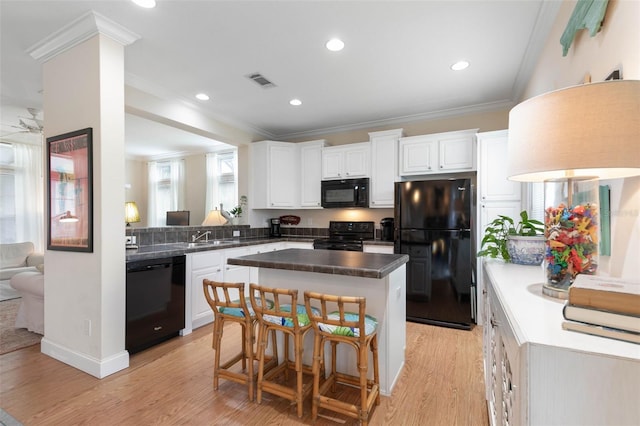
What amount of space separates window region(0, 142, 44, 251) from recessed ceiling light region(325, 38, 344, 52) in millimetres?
6577

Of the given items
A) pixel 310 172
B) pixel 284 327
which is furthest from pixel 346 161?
pixel 284 327

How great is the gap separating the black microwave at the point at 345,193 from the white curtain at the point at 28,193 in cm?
571

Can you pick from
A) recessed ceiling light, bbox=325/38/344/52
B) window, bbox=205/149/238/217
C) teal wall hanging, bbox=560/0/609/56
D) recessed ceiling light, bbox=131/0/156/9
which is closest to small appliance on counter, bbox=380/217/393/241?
recessed ceiling light, bbox=325/38/344/52

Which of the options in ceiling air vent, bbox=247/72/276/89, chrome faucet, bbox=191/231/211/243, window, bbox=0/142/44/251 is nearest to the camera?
ceiling air vent, bbox=247/72/276/89

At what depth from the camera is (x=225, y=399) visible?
2.05 m

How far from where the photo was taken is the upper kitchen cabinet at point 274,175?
4.80m

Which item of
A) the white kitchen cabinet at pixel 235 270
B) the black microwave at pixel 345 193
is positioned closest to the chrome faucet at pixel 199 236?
the white kitchen cabinet at pixel 235 270

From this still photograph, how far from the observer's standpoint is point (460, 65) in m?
2.86

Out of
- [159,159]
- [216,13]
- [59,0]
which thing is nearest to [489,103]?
[216,13]

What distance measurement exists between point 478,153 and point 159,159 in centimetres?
721

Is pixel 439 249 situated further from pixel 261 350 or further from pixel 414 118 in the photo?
pixel 261 350

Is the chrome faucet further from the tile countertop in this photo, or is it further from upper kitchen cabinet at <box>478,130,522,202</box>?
upper kitchen cabinet at <box>478,130,522,202</box>

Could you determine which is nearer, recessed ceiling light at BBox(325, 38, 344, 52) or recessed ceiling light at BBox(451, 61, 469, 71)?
recessed ceiling light at BBox(325, 38, 344, 52)

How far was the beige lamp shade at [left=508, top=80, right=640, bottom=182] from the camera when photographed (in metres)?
0.82
